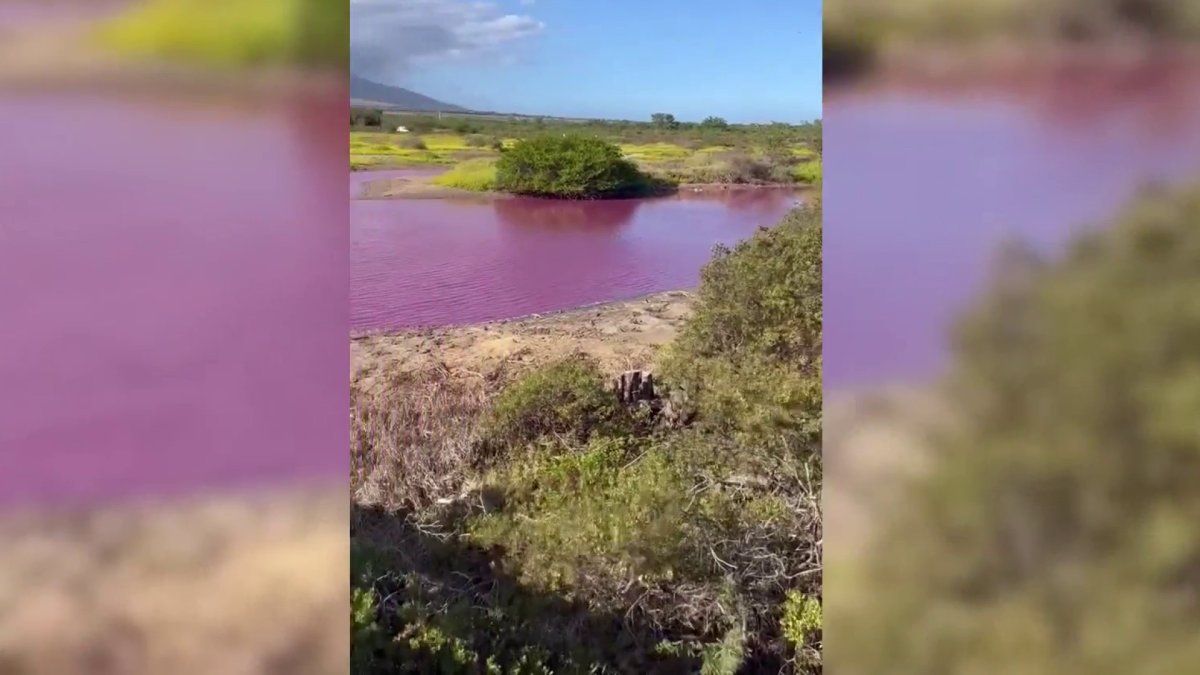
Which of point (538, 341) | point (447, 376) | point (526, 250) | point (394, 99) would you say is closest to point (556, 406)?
point (538, 341)

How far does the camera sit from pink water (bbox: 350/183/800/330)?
2.07 m

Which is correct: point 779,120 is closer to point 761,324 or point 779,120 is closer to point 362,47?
point 761,324

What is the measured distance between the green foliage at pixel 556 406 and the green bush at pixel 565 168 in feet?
1.55

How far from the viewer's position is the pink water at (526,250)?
2070mm

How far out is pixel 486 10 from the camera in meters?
2.00
